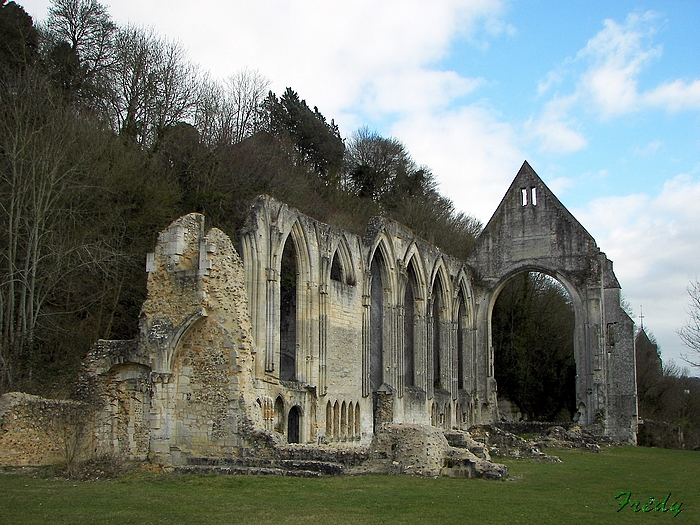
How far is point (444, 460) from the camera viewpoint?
12594 mm

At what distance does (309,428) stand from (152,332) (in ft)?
23.2

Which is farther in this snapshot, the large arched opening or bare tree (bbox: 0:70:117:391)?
the large arched opening

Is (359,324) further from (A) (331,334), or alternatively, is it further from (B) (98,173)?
(B) (98,173)

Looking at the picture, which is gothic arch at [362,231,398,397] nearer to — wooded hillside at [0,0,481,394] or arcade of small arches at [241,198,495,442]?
arcade of small arches at [241,198,495,442]

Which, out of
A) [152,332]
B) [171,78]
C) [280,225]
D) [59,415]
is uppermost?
[171,78]

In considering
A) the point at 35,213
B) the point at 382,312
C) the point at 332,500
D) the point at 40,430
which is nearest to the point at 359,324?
the point at 382,312

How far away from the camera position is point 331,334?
68.7 ft

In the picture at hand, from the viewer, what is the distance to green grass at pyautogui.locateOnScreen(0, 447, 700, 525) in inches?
324

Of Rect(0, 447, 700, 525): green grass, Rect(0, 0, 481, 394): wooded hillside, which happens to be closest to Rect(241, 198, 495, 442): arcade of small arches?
Rect(0, 0, 481, 394): wooded hillside

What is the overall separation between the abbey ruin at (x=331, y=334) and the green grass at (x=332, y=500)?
5.92 feet

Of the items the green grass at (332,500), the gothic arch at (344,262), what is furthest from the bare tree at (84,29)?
the green grass at (332,500)

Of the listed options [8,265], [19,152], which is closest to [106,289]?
[8,265]

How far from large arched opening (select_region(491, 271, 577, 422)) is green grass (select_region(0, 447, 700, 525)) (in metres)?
20.1

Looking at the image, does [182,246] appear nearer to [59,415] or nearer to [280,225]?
[59,415]
